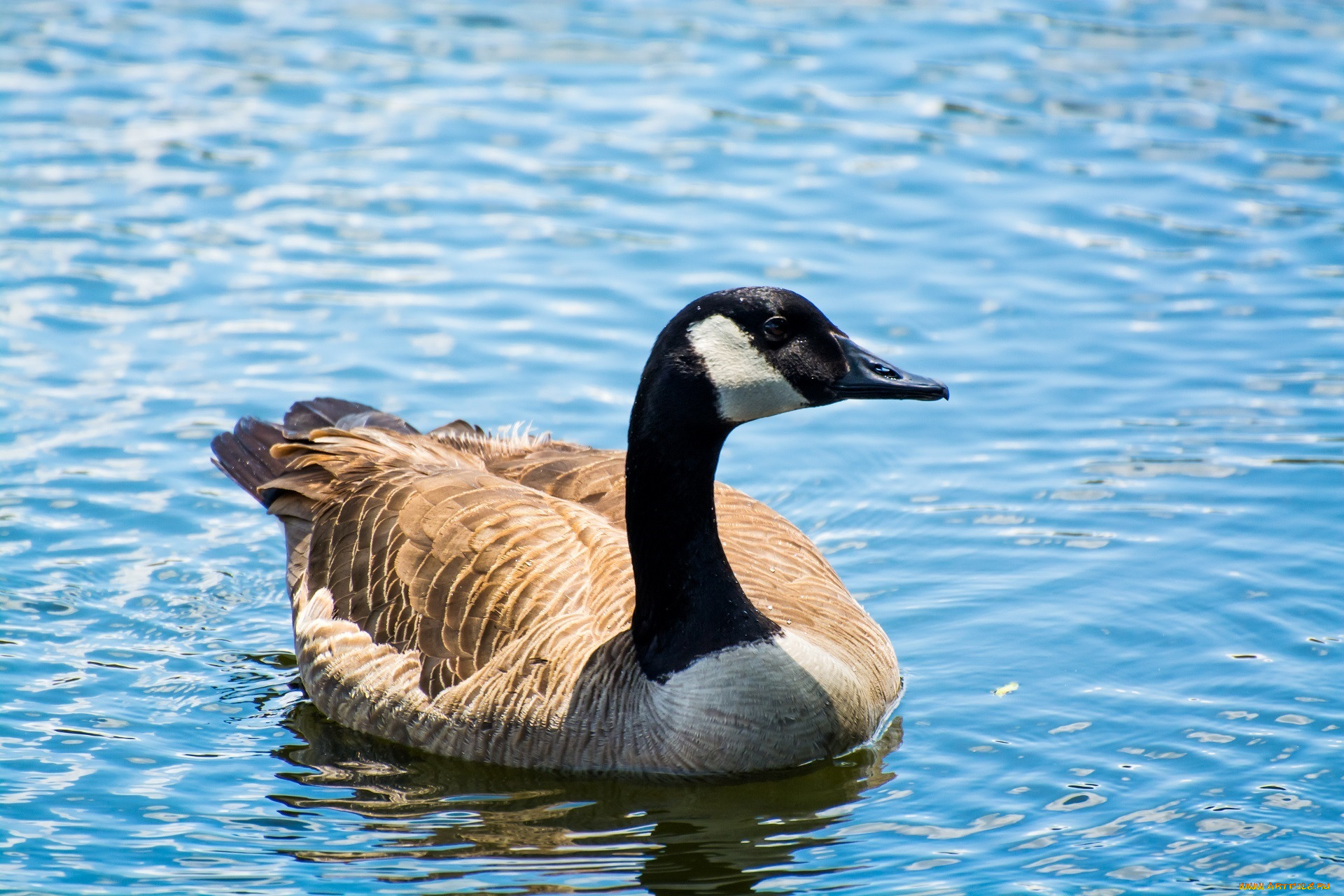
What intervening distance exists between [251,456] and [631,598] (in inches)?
117

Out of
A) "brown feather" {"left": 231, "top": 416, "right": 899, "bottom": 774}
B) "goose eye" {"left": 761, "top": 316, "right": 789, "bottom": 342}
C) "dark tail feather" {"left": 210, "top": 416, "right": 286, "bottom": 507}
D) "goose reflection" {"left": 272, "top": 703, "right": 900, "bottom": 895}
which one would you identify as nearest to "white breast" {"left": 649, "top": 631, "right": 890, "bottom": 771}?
"brown feather" {"left": 231, "top": 416, "right": 899, "bottom": 774}

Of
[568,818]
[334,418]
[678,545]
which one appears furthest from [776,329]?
[334,418]

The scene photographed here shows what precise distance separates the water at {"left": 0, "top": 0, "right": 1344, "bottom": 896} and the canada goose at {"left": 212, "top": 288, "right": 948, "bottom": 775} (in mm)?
268

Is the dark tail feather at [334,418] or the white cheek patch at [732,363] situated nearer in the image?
the white cheek patch at [732,363]

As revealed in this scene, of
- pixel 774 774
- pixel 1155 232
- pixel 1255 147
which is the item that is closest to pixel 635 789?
pixel 774 774

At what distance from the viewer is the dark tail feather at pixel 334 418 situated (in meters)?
10.5

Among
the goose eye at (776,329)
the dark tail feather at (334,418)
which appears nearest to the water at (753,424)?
the dark tail feather at (334,418)

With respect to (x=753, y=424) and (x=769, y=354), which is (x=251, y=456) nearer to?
(x=753, y=424)

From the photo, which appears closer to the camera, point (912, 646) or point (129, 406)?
point (912, 646)

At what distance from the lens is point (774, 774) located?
8.41 meters

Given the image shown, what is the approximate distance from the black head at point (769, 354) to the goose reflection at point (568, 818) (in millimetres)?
1852

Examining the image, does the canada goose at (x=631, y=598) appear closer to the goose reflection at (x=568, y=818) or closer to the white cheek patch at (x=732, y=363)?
the white cheek patch at (x=732, y=363)

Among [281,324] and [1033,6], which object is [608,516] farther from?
[1033,6]

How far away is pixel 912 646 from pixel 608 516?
6.24 feet
